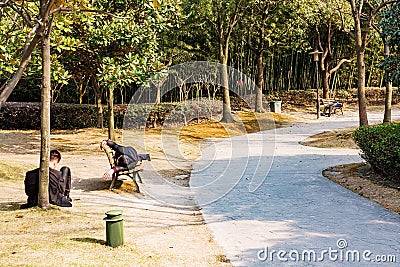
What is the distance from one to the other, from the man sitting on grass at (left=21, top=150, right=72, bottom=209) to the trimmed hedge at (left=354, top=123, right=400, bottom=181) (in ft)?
15.5

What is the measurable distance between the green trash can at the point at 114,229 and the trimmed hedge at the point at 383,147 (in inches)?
170

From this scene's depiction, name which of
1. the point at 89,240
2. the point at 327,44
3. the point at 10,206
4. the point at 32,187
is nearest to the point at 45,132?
the point at 32,187

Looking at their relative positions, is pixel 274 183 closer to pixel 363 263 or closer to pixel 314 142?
pixel 363 263

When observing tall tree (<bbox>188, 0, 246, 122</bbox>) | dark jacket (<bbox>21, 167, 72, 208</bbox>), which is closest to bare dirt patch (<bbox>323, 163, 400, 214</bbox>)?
dark jacket (<bbox>21, 167, 72, 208</bbox>)

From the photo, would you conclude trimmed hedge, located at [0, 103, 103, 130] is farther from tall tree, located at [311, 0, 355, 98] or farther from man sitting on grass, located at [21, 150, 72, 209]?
man sitting on grass, located at [21, 150, 72, 209]

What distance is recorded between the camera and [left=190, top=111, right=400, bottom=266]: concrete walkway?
4.56 m

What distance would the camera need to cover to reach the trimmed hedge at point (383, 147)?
7031mm

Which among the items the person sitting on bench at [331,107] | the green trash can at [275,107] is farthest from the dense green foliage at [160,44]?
the person sitting on bench at [331,107]

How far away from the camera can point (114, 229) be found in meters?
4.54

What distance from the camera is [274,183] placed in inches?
321

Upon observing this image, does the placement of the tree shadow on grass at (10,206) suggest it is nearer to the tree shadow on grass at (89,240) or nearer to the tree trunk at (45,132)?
the tree trunk at (45,132)

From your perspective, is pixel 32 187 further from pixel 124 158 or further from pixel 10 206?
pixel 124 158

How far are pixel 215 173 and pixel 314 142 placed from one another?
5208 mm

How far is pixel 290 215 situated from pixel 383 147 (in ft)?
7.21
